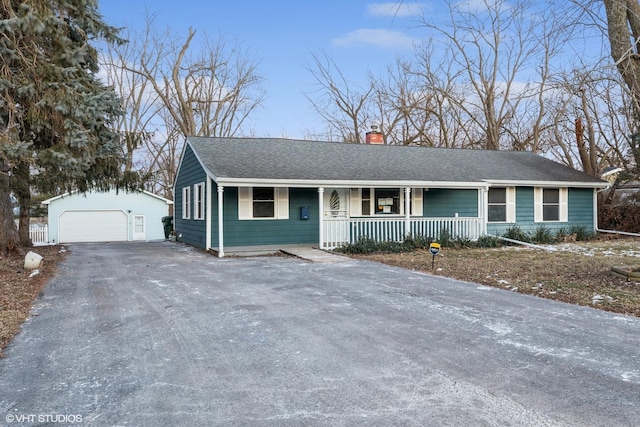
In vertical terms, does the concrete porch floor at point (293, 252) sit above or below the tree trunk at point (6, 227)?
below

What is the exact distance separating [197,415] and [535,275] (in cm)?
733

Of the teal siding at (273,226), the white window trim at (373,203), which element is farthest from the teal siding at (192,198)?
the white window trim at (373,203)

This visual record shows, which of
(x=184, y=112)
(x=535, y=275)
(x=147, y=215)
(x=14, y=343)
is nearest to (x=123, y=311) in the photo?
(x=14, y=343)

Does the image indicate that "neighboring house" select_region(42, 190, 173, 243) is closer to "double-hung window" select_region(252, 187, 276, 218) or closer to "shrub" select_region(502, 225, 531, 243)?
"double-hung window" select_region(252, 187, 276, 218)

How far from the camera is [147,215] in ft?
83.0

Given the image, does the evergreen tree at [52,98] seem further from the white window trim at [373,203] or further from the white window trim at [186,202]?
the white window trim at [373,203]

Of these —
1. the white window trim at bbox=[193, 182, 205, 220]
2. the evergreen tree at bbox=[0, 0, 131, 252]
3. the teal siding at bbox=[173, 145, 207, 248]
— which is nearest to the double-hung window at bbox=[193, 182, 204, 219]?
the white window trim at bbox=[193, 182, 205, 220]

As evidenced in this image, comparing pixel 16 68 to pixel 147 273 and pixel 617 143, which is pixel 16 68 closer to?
pixel 147 273

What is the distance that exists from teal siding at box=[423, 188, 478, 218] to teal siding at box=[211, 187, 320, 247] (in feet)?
13.3

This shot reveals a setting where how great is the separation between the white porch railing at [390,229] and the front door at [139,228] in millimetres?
15062

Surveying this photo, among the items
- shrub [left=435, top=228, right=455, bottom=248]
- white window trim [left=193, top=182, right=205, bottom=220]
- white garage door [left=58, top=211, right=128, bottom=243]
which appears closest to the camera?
shrub [left=435, top=228, right=455, bottom=248]

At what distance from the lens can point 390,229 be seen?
46.0 feet

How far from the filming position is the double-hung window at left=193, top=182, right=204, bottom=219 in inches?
562

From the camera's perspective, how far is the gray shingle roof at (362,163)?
13.6 meters
